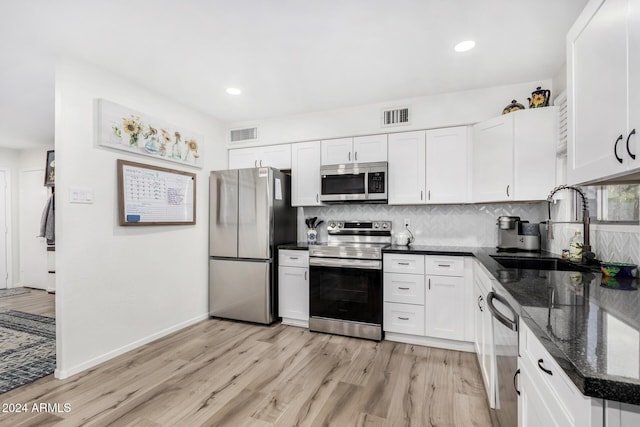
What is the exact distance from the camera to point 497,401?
1.65 metres

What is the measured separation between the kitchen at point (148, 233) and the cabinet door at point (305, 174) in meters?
0.12

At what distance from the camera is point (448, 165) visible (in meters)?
3.10

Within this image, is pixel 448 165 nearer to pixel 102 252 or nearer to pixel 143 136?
pixel 143 136

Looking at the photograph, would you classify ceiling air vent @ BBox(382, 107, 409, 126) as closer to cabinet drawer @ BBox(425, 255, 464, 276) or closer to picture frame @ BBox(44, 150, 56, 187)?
cabinet drawer @ BBox(425, 255, 464, 276)

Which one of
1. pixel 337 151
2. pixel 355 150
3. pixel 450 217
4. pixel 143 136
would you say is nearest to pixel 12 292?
pixel 143 136

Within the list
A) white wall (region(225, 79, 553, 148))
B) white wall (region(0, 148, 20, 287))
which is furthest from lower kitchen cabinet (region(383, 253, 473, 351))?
white wall (region(0, 148, 20, 287))

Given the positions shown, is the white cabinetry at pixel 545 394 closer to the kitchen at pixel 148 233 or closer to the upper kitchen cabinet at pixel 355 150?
the kitchen at pixel 148 233

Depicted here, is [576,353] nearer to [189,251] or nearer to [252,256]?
[252,256]

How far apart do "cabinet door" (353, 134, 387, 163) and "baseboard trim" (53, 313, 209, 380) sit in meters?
2.67

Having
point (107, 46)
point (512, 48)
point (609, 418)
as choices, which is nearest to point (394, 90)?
point (512, 48)

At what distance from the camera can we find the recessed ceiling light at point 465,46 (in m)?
2.21

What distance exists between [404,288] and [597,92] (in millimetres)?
2117

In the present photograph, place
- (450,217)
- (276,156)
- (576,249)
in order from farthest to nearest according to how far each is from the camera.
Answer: (276,156)
(450,217)
(576,249)

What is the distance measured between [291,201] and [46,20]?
2.56 metres
